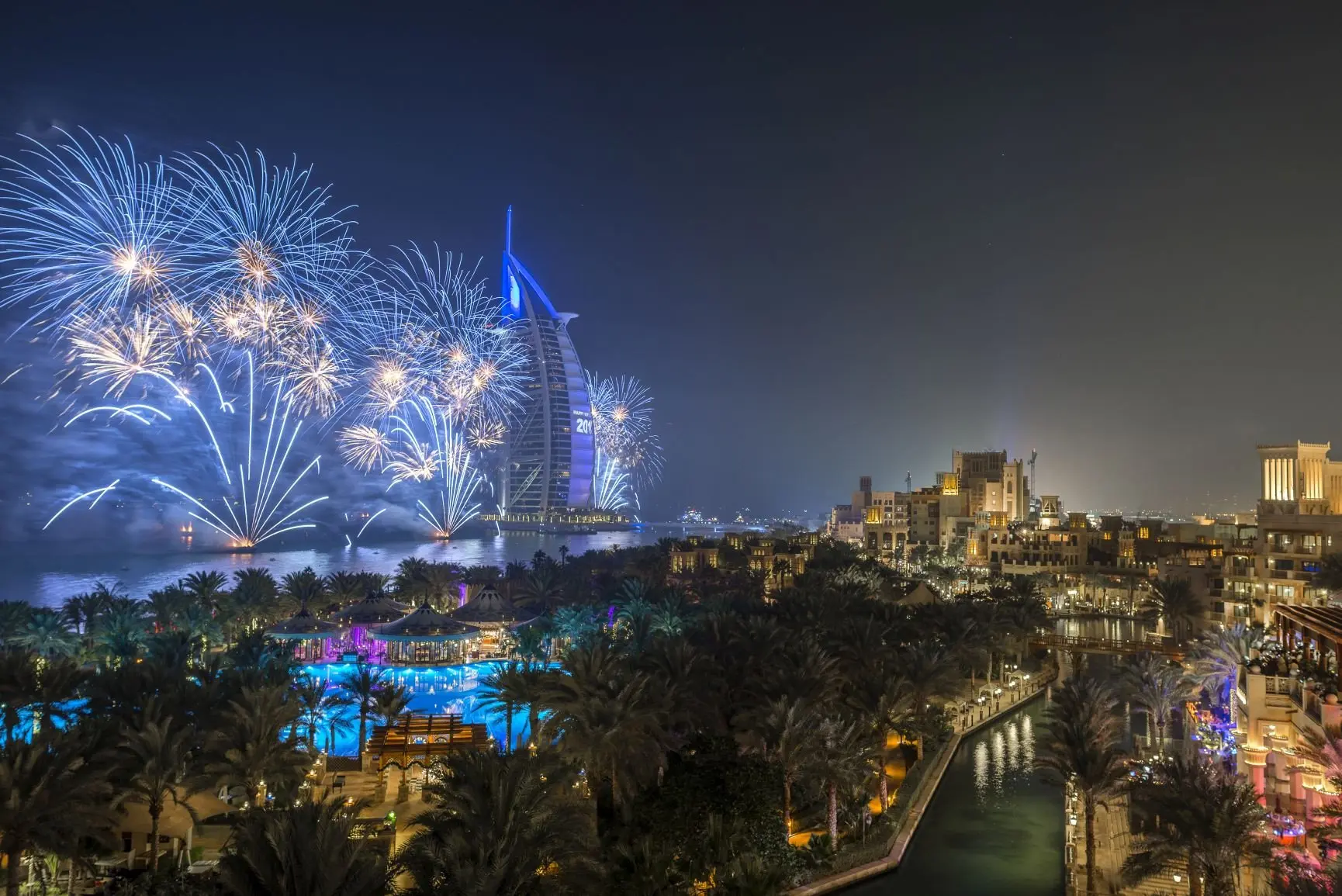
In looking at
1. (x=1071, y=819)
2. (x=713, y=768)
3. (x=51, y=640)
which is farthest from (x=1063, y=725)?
(x=51, y=640)

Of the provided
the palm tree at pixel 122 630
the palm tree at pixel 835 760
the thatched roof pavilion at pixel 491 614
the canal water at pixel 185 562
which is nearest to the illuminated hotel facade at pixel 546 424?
the canal water at pixel 185 562

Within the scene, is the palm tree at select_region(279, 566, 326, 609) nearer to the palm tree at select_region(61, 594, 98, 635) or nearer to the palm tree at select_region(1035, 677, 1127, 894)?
the palm tree at select_region(61, 594, 98, 635)

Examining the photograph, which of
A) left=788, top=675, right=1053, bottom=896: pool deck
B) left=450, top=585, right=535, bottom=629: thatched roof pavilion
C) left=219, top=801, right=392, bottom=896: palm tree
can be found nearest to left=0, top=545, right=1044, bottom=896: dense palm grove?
left=219, top=801, right=392, bottom=896: palm tree

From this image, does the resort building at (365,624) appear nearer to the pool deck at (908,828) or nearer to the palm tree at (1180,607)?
the pool deck at (908,828)

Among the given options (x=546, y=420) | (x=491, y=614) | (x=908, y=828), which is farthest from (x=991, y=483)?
(x=908, y=828)

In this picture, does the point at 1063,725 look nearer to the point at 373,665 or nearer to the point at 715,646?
the point at 715,646
